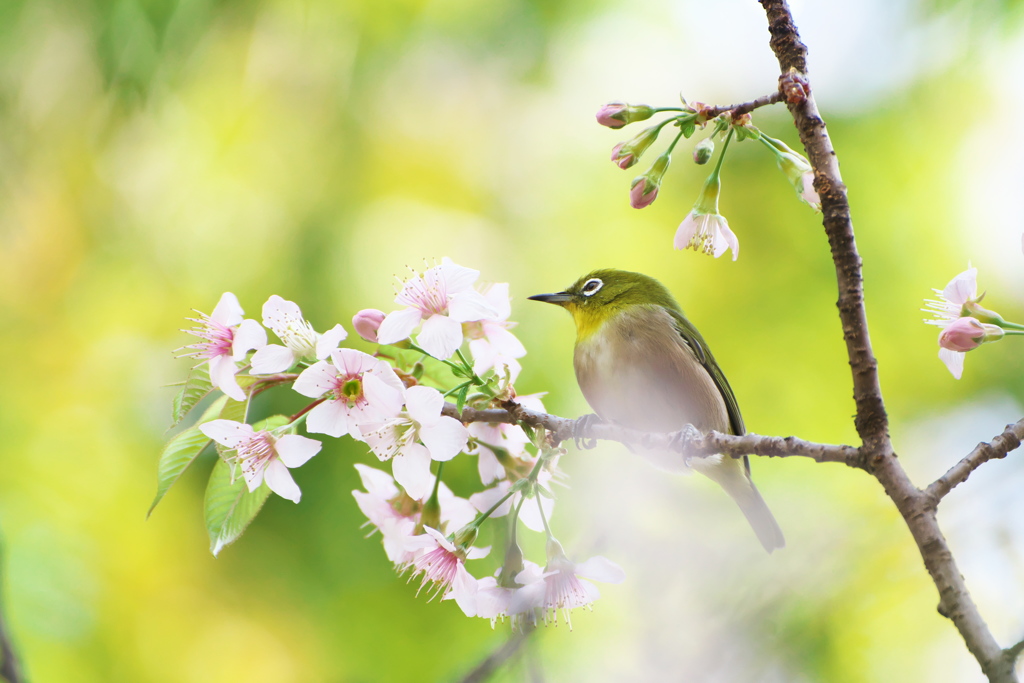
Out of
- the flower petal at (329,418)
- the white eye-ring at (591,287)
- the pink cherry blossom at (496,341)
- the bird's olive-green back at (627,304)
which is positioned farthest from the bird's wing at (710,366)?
the flower petal at (329,418)

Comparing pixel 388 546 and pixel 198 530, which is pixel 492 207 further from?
pixel 388 546

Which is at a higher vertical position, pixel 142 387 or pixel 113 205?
pixel 113 205

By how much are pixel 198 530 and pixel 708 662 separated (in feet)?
11.0

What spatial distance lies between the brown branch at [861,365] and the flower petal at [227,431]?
81cm

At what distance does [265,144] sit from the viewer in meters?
4.38

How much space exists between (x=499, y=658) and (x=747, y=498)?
1.06m

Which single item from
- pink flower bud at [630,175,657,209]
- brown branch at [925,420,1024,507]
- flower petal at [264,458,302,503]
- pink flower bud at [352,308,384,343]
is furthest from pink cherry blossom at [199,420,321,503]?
brown branch at [925,420,1024,507]

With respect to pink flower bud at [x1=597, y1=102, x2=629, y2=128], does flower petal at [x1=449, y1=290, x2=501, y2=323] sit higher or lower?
lower

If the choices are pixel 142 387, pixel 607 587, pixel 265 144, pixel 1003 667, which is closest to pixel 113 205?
pixel 265 144

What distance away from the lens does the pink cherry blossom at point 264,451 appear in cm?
105

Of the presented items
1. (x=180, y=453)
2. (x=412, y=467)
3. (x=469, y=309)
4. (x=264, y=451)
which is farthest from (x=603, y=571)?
(x=180, y=453)

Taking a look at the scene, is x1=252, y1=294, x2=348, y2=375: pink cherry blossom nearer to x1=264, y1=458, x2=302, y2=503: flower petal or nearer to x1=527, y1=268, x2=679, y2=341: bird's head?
x1=264, y1=458, x2=302, y2=503: flower petal

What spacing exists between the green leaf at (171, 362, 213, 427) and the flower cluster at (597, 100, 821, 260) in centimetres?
75

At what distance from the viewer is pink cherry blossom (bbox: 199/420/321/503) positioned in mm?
1050
